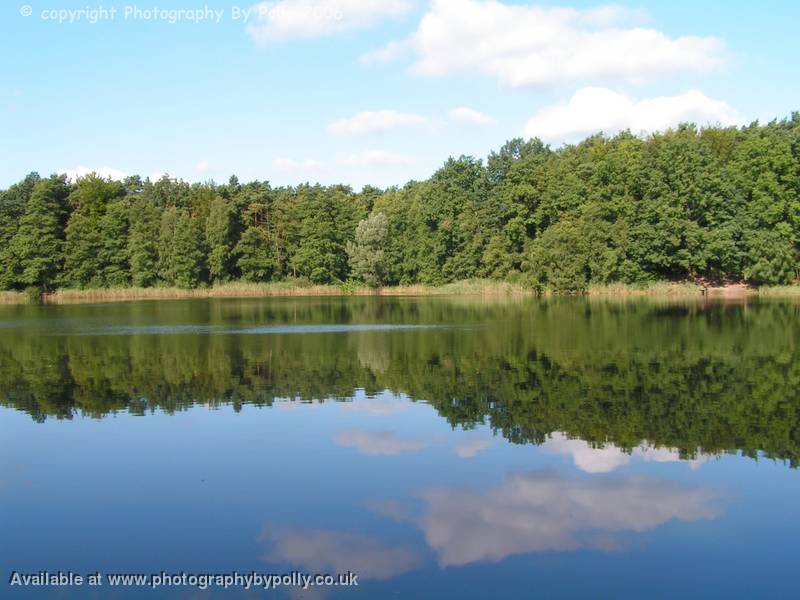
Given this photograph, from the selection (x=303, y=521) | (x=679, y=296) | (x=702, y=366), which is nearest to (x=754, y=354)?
(x=702, y=366)

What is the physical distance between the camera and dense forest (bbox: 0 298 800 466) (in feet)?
49.0

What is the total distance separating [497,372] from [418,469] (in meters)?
9.41

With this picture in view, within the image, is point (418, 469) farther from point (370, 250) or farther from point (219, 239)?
point (219, 239)

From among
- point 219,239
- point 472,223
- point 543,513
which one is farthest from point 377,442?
point 219,239

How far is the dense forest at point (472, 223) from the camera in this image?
58969 mm

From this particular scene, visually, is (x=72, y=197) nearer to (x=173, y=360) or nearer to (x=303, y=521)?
(x=173, y=360)

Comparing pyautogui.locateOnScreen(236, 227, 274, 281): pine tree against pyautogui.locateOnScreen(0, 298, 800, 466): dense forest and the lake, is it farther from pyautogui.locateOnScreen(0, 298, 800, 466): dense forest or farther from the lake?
the lake

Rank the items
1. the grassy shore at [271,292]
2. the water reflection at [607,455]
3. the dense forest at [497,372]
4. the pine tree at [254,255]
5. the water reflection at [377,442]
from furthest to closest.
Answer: the pine tree at [254,255], the grassy shore at [271,292], the dense forest at [497,372], the water reflection at [377,442], the water reflection at [607,455]

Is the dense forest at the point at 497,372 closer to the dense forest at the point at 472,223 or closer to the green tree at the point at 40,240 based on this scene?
the dense forest at the point at 472,223

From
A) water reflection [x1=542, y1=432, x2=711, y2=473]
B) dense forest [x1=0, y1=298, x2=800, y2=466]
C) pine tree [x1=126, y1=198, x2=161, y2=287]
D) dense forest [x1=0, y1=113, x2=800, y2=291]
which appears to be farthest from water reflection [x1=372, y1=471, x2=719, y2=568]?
pine tree [x1=126, y1=198, x2=161, y2=287]

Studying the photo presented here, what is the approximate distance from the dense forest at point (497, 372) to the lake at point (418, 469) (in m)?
0.12

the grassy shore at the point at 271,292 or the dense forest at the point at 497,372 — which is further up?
the dense forest at the point at 497,372

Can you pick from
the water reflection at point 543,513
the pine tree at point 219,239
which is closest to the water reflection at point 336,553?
the water reflection at point 543,513

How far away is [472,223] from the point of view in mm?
70812
